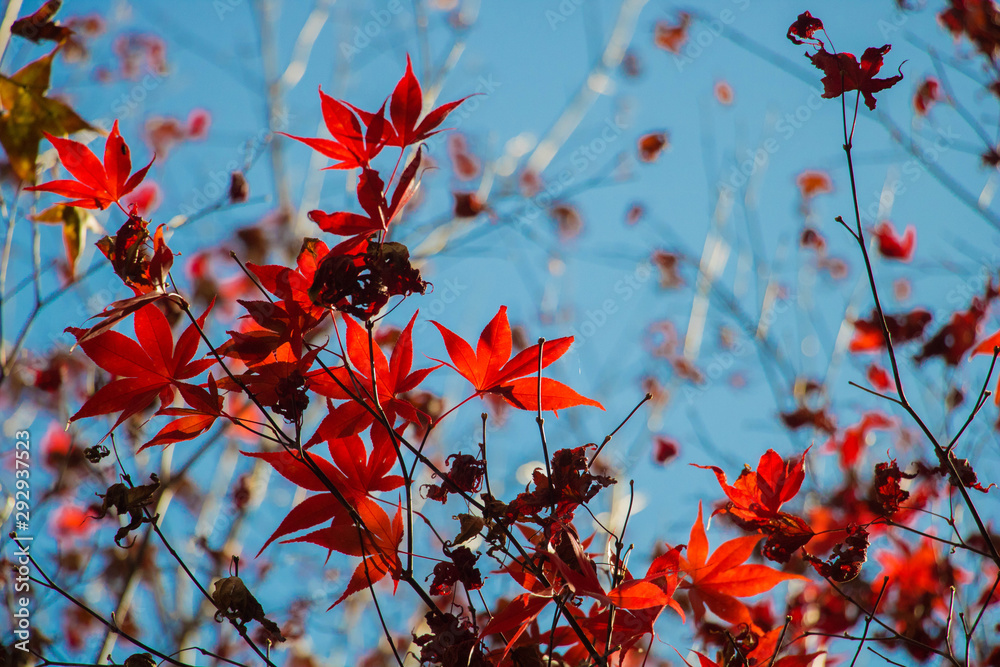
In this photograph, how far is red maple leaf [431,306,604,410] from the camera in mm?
1230

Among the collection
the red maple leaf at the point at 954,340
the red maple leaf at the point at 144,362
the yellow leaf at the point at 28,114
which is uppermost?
the yellow leaf at the point at 28,114

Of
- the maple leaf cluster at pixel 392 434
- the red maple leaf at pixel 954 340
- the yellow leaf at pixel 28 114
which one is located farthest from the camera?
the red maple leaf at pixel 954 340

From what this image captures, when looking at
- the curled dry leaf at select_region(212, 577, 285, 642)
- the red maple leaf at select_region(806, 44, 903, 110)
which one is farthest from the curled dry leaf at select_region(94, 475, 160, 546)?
the red maple leaf at select_region(806, 44, 903, 110)

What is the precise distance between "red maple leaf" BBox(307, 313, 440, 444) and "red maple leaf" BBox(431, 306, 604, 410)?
0.07m

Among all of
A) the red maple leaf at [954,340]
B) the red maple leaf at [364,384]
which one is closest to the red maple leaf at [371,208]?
the red maple leaf at [364,384]

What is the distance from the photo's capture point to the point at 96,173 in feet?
4.38

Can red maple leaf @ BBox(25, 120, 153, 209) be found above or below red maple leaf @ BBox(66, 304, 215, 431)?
above

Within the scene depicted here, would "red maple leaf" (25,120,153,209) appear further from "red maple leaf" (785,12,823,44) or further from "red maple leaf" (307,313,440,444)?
"red maple leaf" (785,12,823,44)

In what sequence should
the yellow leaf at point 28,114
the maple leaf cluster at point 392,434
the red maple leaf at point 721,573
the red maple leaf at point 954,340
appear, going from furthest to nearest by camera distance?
the red maple leaf at point 954,340, the yellow leaf at point 28,114, the red maple leaf at point 721,573, the maple leaf cluster at point 392,434

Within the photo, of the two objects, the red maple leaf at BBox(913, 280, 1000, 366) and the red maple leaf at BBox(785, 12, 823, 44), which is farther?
the red maple leaf at BBox(913, 280, 1000, 366)

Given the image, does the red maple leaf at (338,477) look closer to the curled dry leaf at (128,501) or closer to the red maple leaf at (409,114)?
the curled dry leaf at (128,501)

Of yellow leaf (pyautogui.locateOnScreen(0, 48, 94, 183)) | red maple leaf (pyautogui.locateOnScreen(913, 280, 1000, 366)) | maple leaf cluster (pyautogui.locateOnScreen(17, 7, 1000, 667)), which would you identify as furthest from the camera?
red maple leaf (pyautogui.locateOnScreen(913, 280, 1000, 366))

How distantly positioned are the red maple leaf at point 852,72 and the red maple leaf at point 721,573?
878mm

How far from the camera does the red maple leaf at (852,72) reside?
4.29 feet
